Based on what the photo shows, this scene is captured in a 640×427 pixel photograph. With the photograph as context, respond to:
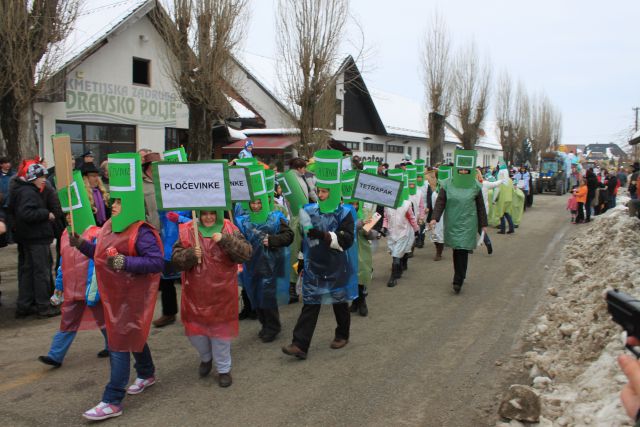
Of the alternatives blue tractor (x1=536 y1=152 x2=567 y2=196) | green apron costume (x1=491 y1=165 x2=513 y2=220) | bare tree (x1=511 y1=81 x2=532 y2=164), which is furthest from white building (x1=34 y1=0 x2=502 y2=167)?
bare tree (x1=511 y1=81 x2=532 y2=164)

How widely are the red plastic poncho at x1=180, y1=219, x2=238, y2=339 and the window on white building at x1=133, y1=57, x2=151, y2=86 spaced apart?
647 inches

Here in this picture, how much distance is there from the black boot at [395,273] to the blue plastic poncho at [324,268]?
3.36 m

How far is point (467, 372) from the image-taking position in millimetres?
5055

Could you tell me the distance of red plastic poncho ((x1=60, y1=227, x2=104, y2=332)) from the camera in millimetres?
4852

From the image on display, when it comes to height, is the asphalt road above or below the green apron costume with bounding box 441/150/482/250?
below

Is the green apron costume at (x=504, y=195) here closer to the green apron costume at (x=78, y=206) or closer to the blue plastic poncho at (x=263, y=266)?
the blue plastic poncho at (x=263, y=266)

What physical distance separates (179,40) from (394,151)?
77.5 feet

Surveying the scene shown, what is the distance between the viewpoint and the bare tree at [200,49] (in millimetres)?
15547

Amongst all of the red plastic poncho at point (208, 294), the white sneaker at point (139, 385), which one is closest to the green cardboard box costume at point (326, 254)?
the red plastic poncho at point (208, 294)

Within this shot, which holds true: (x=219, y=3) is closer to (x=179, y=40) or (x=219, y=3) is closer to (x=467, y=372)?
(x=179, y=40)

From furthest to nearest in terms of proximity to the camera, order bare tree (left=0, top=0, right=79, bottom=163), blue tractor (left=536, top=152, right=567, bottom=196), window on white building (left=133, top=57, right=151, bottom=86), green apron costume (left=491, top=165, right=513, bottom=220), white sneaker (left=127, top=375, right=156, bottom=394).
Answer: blue tractor (left=536, top=152, right=567, bottom=196), window on white building (left=133, top=57, right=151, bottom=86), green apron costume (left=491, top=165, right=513, bottom=220), bare tree (left=0, top=0, right=79, bottom=163), white sneaker (left=127, top=375, right=156, bottom=394)

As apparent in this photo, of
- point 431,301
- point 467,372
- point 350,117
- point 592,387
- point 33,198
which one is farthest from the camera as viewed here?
point 350,117

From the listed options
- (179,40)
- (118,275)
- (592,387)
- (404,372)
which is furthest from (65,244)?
(179,40)

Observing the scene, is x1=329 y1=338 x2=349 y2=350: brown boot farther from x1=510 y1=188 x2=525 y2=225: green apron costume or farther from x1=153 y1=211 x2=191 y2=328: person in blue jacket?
x1=510 y1=188 x2=525 y2=225: green apron costume
